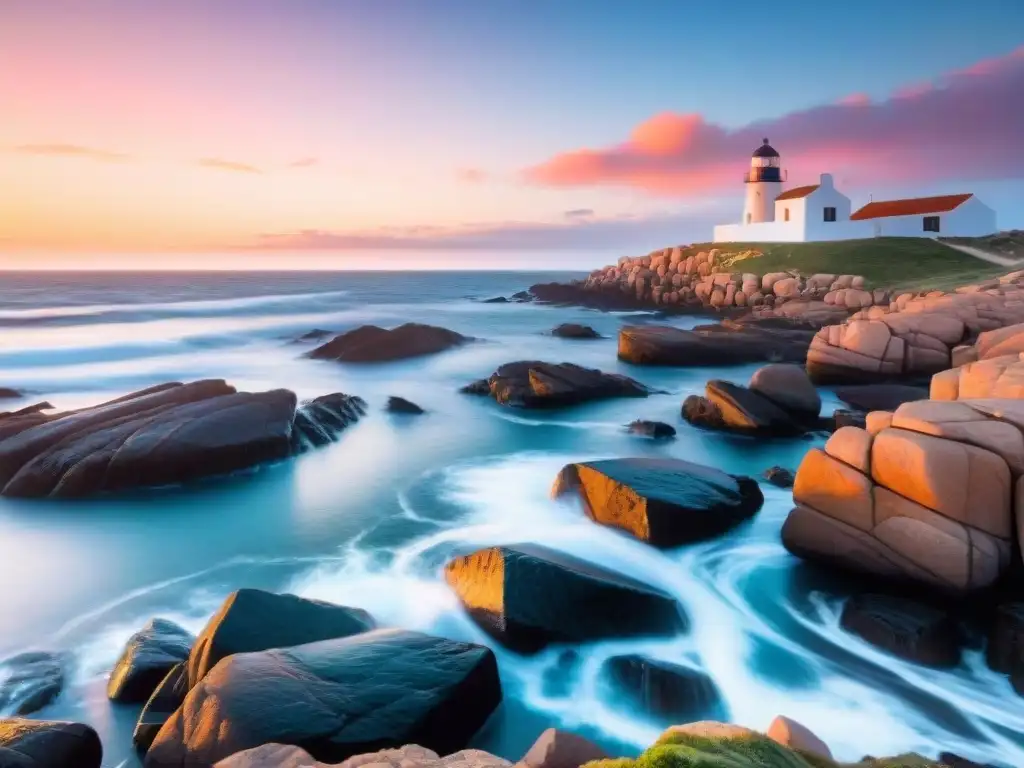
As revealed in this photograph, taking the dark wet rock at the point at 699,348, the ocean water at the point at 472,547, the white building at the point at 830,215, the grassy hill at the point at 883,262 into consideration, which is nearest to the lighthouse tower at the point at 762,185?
the white building at the point at 830,215

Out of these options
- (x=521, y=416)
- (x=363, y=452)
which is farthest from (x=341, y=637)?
(x=521, y=416)

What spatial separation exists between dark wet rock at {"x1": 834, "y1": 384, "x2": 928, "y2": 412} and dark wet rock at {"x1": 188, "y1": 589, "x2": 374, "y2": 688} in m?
14.5

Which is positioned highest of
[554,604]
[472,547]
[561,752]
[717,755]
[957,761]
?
[717,755]

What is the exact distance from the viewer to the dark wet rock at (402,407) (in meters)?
19.1

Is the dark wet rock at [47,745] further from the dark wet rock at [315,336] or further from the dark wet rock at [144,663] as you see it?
the dark wet rock at [315,336]

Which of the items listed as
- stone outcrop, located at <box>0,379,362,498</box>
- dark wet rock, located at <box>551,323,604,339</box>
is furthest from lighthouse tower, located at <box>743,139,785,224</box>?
stone outcrop, located at <box>0,379,362,498</box>

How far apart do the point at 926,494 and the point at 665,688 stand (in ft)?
12.6

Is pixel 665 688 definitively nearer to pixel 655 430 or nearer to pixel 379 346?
pixel 655 430

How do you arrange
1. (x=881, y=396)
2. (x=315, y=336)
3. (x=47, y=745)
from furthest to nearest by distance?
(x=315, y=336) → (x=881, y=396) → (x=47, y=745)

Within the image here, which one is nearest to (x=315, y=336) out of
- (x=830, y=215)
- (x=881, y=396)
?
(x=881, y=396)

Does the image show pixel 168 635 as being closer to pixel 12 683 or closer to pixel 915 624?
pixel 12 683

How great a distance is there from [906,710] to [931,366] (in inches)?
606

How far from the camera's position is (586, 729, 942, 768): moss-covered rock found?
2898 mm

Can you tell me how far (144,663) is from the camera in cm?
643
